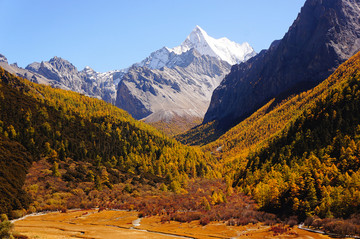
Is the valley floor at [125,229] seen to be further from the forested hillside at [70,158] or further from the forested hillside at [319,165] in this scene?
the forested hillside at [70,158]

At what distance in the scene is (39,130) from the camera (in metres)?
125

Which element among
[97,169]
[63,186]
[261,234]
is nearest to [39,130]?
[97,169]

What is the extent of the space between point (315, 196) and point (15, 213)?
6760cm

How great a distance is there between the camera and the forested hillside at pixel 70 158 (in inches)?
3228

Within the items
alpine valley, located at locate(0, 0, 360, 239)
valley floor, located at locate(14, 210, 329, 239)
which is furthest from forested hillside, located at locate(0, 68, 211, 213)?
valley floor, located at locate(14, 210, 329, 239)

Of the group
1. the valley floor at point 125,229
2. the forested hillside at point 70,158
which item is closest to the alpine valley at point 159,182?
the valley floor at point 125,229

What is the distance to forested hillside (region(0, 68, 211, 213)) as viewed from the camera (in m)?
82.0

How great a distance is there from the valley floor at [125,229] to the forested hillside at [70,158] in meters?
16.1

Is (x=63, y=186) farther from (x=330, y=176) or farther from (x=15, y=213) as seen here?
(x=330, y=176)

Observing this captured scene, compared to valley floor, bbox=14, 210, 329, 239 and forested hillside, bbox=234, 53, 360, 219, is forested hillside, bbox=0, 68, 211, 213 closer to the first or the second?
valley floor, bbox=14, 210, 329, 239

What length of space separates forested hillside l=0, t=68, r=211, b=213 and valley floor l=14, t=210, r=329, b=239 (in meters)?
16.1

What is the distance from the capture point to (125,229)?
49.7 m

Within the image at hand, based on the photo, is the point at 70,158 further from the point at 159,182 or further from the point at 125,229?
the point at 125,229

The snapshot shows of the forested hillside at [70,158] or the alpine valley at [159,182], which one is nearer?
the alpine valley at [159,182]
